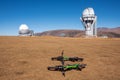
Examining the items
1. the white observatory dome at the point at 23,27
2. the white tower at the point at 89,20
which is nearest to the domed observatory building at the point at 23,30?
the white observatory dome at the point at 23,27

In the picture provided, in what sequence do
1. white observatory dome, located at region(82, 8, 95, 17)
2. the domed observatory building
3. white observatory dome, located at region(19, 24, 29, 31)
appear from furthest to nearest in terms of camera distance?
white observatory dome, located at region(19, 24, 29, 31) → the domed observatory building → white observatory dome, located at region(82, 8, 95, 17)

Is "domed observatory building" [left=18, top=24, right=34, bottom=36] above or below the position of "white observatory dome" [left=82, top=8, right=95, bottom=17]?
below

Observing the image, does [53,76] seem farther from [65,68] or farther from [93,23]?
[93,23]

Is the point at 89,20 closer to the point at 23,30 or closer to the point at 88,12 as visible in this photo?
the point at 88,12

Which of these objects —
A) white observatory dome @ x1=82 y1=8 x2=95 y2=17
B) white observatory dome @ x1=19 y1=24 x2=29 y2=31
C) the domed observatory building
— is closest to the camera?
white observatory dome @ x1=82 y1=8 x2=95 y2=17

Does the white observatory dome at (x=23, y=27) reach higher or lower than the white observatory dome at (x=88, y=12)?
lower

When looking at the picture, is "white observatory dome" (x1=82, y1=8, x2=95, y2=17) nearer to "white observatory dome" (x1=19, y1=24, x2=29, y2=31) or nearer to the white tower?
the white tower

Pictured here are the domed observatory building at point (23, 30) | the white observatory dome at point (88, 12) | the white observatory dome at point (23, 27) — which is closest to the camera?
the white observatory dome at point (88, 12)

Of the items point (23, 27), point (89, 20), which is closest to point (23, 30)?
point (23, 27)

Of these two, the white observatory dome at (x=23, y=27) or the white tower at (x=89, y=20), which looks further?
the white observatory dome at (x=23, y=27)

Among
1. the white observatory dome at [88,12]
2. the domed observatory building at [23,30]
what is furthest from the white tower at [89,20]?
the domed observatory building at [23,30]

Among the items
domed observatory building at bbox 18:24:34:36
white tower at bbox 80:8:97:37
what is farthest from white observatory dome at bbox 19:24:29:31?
white tower at bbox 80:8:97:37

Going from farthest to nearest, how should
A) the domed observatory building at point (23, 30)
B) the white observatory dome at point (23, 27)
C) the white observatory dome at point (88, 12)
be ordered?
1. the white observatory dome at point (23, 27)
2. the domed observatory building at point (23, 30)
3. the white observatory dome at point (88, 12)

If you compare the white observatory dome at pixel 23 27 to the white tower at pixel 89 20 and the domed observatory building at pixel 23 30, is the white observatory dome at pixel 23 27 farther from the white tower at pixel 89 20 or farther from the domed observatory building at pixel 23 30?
the white tower at pixel 89 20
